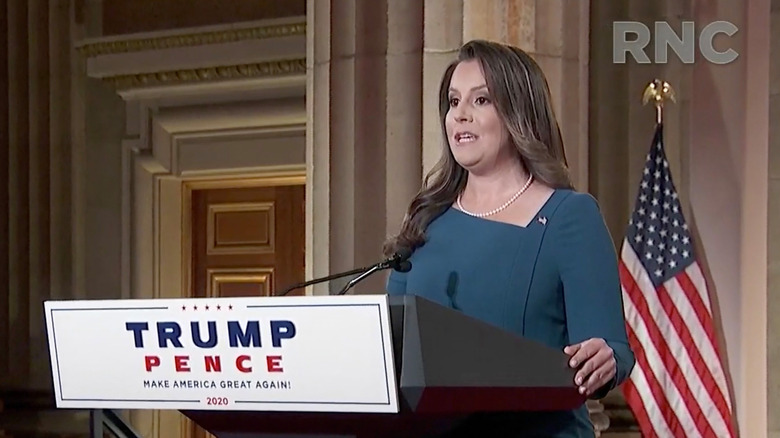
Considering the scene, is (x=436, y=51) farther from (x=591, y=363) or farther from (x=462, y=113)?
(x=591, y=363)

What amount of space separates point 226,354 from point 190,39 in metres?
5.17

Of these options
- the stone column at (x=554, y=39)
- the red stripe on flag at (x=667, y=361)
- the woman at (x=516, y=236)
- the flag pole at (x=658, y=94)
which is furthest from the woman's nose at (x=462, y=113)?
the flag pole at (x=658, y=94)

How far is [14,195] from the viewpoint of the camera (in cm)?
738

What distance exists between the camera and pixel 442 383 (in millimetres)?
1700

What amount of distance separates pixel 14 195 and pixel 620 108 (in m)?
3.38

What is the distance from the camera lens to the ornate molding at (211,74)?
A: 6.56 metres

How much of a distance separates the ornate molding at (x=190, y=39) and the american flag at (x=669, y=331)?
208 cm

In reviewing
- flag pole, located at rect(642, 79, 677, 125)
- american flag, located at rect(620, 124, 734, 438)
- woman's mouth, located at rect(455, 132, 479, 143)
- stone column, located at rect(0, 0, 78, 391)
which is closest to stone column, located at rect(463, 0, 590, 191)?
american flag, located at rect(620, 124, 734, 438)

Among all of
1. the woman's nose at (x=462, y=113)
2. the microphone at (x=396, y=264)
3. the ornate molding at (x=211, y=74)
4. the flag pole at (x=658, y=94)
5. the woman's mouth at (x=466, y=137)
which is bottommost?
the microphone at (x=396, y=264)

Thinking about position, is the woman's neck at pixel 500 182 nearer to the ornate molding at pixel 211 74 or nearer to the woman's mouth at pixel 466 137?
the woman's mouth at pixel 466 137

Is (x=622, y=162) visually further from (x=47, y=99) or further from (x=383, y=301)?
(x=383, y=301)

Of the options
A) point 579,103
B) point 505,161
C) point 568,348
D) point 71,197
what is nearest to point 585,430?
point 568,348

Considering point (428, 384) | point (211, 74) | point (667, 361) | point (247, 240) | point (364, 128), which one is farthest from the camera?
point (247, 240)

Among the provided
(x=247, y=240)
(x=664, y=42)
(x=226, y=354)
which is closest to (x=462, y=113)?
(x=226, y=354)
